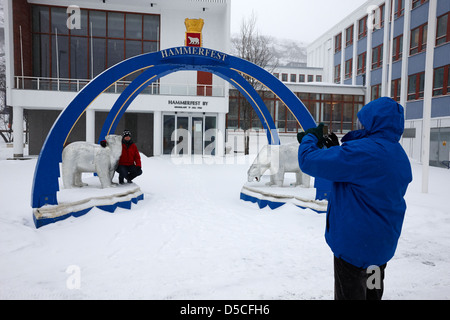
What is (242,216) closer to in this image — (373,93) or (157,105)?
(157,105)

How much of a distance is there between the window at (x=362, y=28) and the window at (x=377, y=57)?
8.21 feet

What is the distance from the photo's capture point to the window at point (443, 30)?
17625 mm

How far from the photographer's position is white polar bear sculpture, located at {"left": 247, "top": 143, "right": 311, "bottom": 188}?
707cm

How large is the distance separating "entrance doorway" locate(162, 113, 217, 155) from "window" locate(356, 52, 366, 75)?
1752 centimetres

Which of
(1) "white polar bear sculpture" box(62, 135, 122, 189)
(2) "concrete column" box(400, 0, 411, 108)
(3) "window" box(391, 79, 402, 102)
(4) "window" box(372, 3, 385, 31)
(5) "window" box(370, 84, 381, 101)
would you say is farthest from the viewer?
(5) "window" box(370, 84, 381, 101)

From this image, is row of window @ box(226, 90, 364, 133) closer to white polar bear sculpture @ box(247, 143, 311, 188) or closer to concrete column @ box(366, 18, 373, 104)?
concrete column @ box(366, 18, 373, 104)

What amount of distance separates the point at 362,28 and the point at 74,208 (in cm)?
3139

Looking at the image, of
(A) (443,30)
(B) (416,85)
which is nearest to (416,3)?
(A) (443,30)

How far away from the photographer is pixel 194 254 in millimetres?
4293

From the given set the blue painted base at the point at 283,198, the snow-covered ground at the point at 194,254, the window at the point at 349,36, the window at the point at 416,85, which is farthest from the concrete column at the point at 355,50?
the blue painted base at the point at 283,198

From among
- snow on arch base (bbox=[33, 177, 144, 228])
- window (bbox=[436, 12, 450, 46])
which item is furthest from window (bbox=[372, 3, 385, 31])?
snow on arch base (bbox=[33, 177, 144, 228])

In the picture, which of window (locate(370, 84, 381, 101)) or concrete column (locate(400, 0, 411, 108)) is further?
window (locate(370, 84, 381, 101))

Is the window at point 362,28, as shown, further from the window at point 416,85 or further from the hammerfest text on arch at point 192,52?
the hammerfest text on arch at point 192,52
